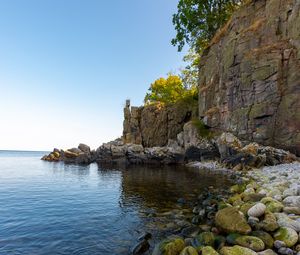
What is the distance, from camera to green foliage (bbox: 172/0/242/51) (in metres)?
41.5

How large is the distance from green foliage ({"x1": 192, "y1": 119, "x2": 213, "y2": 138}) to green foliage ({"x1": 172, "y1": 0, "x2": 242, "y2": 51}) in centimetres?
1629

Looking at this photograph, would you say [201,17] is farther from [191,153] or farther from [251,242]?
[251,242]

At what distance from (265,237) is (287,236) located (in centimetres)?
55

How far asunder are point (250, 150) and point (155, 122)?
2774cm

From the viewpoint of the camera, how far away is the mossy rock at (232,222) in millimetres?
7027

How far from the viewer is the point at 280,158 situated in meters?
23.1

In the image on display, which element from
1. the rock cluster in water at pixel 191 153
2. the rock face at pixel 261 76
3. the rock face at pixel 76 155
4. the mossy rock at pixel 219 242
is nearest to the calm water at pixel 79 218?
the mossy rock at pixel 219 242

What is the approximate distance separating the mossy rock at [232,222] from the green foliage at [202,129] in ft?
93.0

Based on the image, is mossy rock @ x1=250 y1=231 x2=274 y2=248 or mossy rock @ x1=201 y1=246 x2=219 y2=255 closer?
mossy rock @ x1=201 y1=246 x2=219 y2=255

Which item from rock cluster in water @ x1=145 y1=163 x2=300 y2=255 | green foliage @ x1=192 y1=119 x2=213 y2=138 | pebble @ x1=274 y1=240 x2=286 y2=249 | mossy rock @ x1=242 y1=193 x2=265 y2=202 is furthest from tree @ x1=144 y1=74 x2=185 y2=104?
pebble @ x1=274 y1=240 x2=286 y2=249

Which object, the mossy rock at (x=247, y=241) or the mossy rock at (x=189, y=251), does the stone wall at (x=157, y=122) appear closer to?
the mossy rock at (x=247, y=241)

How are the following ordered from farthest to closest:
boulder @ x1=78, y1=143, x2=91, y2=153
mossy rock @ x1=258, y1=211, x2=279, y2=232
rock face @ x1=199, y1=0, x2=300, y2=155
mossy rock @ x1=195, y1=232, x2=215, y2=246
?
boulder @ x1=78, y1=143, x2=91, y2=153
rock face @ x1=199, y1=0, x2=300, y2=155
mossy rock @ x1=258, y1=211, x2=279, y2=232
mossy rock @ x1=195, y1=232, x2=215, y2=246

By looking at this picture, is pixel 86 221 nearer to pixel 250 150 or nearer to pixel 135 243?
pixel 135 243

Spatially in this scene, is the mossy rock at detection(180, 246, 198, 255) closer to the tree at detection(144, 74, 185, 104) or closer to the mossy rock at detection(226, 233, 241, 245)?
the mossy rock at detection(226, 233, 241, 245)
